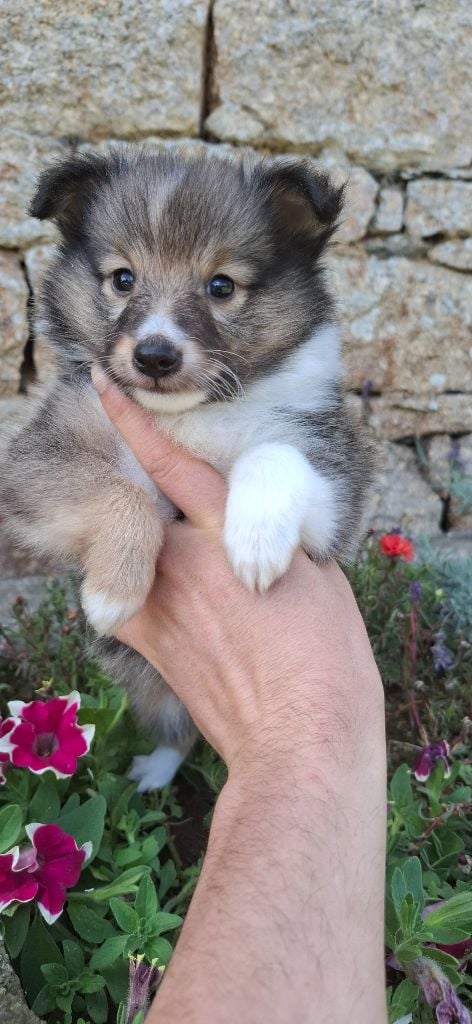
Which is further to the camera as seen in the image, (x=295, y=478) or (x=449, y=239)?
(x=449, y=239)

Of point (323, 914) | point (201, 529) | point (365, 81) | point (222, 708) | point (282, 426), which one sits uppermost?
point (365, 81)

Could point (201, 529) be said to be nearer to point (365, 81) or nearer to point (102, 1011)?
point (102, 1011)

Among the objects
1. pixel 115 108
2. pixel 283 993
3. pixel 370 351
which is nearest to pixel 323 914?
pixel 283 993

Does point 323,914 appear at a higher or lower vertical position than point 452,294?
lower

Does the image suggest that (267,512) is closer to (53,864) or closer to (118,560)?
(118,560)

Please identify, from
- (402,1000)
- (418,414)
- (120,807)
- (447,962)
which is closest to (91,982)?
(120,807)

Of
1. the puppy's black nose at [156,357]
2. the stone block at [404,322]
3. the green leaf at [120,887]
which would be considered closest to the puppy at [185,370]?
the puppy's black nose at [156,357]

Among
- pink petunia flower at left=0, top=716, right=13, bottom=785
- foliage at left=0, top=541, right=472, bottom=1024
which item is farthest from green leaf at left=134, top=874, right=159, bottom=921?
pink petunia flower at left=0, top=716, right=13, bottom=785

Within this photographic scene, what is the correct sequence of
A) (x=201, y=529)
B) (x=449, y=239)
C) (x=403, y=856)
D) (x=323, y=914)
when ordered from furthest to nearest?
(x=449, y=239)
(x=403, y=856)
(x=201, y=529)
(x=323, y=914)
